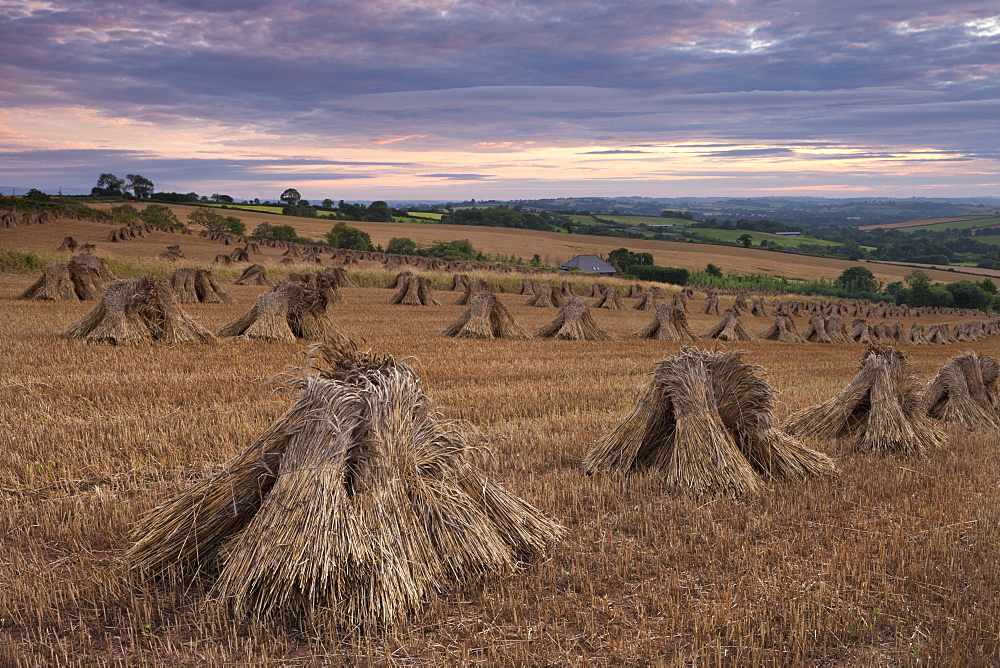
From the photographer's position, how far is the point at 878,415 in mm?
8562

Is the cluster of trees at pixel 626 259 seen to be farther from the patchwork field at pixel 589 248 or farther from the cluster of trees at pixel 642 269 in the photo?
the patchwork field at pixel 589 248

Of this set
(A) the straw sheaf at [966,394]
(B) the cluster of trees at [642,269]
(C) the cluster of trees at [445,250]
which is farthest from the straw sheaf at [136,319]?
(B) the cluster of trees at [642,269]

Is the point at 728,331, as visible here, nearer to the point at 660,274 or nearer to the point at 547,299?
the point at 547,299

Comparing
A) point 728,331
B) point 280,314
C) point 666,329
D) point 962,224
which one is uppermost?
point 962,224

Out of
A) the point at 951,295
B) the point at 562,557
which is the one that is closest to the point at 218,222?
the point at 562,557

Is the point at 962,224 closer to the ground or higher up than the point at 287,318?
higher up

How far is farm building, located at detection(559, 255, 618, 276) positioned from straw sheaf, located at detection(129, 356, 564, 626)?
206ft

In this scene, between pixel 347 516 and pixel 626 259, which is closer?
pixel 347 516

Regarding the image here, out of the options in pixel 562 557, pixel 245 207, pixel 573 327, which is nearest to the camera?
pixel 562 557

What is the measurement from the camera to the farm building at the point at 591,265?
68000mm

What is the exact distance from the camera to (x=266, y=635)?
397 cm

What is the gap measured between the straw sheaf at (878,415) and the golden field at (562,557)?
0.32m

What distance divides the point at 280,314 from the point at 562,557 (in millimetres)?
11949

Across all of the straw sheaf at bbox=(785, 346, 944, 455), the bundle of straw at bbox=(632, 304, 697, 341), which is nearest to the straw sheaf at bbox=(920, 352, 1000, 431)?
the straw sheaf at bbox=(785, 346, 944, 455)
